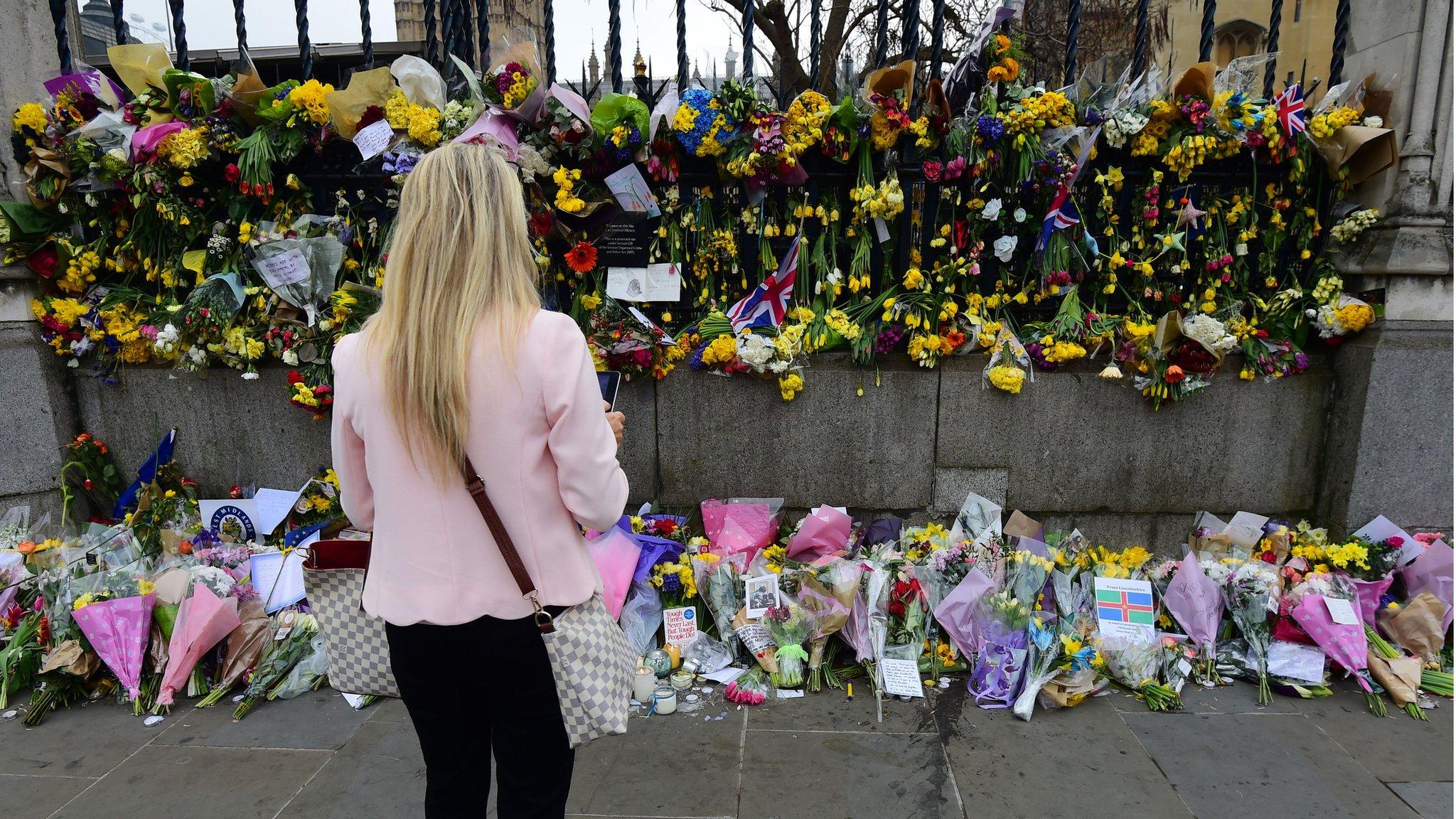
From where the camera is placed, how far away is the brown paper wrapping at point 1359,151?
3535 mm

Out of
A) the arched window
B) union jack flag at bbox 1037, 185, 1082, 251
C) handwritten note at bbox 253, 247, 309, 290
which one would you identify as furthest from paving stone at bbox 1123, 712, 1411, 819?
the arched window

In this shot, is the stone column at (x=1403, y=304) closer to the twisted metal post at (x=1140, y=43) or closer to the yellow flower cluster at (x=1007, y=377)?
the twisted metal post at (x=1140, y=43)

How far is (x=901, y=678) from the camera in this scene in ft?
10.4

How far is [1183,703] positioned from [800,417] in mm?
1978

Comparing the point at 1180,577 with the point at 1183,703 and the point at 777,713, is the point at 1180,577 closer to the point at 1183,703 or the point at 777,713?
the point at 1183,703

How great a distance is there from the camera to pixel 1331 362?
3.90 metres

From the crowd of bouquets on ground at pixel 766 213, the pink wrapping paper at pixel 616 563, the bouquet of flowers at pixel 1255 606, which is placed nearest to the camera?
the bouquet of flowers at pixel 1255 606

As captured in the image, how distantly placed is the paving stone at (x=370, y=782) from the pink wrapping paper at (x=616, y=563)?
885 mm

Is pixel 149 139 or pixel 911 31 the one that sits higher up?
pixel 911 31

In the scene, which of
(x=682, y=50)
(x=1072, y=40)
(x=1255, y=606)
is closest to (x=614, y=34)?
(x=682, y=50)

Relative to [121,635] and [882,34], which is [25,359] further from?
[882,34]

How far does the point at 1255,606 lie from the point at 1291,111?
2187 millimetres

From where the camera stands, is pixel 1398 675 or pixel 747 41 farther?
pixel 747 41

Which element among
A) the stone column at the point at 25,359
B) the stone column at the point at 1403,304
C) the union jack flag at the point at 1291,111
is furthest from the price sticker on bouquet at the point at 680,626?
the union jack flag at the point at 1291,111
